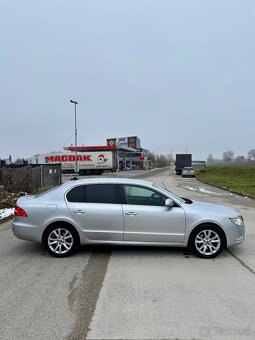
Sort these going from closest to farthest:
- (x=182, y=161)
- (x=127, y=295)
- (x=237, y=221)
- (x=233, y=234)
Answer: (x=127, y=295), (x=233, y=234), (x=237, y=221), (x=182, y=161)

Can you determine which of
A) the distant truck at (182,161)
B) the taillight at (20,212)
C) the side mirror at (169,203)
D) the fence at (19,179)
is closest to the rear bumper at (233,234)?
the side mirror at (169,203)

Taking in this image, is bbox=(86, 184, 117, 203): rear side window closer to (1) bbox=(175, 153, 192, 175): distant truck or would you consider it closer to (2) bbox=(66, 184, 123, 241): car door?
(2) bbox=(66, 184, 123, 241): car door

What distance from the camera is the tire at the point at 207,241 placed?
6477 mm

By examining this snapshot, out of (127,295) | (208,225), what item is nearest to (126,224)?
(208,225)

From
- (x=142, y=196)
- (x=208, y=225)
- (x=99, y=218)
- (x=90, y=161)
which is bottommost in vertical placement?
(x=208, y=225)

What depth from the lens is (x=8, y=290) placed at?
4820 mm

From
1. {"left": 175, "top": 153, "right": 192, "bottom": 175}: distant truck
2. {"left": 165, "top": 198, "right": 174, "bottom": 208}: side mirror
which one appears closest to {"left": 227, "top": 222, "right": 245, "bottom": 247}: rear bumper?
{"left": 165, "top": 198, "right": 174, "bottom": 208}: side mirror

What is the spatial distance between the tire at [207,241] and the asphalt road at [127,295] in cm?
18

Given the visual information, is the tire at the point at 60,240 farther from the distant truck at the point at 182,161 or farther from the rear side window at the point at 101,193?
the distant truck at the point at 182,161

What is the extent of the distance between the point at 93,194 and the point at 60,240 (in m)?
1.06

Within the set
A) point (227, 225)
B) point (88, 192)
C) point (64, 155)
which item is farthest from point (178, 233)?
point (64, 155)

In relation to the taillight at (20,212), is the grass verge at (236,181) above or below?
below

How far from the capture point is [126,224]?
21.2 feet

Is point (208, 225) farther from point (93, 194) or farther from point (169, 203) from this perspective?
point (93, 194)
